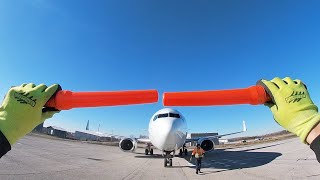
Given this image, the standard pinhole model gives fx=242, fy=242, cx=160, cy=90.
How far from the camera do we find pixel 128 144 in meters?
25.5

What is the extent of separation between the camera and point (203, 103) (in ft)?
5.73

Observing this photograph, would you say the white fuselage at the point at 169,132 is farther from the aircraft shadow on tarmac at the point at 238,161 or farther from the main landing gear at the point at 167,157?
the aircraft shadow on tarmac at the point at 238,161

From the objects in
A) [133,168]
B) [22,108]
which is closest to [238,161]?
[133,168]

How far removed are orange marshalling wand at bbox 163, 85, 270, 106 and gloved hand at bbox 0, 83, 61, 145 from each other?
3.08ft

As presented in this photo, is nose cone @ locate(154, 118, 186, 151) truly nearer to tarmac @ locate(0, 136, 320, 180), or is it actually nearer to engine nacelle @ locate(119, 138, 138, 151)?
tarmac @ locate(0, 136, 320, 180)

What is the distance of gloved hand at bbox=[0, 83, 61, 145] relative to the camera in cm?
169

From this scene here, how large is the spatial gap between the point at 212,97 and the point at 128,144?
2468 centimetres

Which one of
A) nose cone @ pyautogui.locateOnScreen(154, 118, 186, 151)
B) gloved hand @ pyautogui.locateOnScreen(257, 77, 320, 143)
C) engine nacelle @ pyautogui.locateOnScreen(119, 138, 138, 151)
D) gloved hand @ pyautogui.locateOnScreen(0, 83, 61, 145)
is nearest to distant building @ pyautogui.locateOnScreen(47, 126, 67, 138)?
engine nacelle @ pyautogui.locateOnScreen(119, 138, 138, 151)

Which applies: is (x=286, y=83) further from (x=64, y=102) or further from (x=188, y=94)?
(x=64, y=102)

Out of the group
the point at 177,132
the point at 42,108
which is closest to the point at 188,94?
the point at 42,108

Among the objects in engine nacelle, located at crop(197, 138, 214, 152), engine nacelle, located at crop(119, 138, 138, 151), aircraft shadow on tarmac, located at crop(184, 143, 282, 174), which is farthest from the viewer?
engine nacelle, located at crop(119, 138, 138, 151)

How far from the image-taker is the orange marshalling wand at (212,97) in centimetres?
170

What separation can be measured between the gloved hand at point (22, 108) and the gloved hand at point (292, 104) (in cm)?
169

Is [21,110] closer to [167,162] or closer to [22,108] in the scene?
[22,108]
